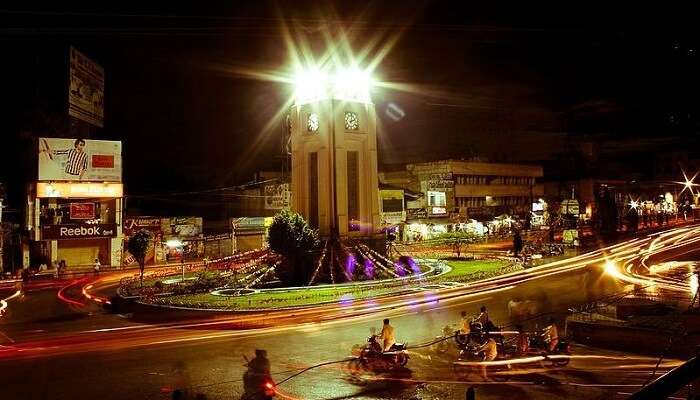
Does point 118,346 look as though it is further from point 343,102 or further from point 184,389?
point 343,102

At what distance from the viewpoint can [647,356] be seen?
1223 cm

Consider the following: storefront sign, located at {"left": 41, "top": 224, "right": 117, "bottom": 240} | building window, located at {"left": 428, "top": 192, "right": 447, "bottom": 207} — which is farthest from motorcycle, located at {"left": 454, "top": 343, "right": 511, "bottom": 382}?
building window, located at {"left": 428, "top": 192, "right": 447, "bottom": 207}

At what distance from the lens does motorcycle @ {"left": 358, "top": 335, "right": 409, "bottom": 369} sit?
1234 centimetres

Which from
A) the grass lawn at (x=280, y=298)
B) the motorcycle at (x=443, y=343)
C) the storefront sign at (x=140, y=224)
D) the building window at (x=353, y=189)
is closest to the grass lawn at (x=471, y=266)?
the grass lawn at (x=280, y=298)

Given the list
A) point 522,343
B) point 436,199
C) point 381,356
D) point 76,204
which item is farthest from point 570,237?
point 76,204

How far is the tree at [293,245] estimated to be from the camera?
26.7 metres

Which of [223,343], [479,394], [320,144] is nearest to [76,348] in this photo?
[223,343]

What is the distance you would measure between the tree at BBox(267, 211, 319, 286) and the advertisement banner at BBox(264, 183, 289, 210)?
1493 cm

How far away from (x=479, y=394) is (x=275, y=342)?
276 inches

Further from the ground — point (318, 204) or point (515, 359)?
point (318, 204)

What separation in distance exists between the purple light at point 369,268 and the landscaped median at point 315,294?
1359mm

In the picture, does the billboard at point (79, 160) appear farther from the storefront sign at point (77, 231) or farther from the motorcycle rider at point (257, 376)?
the motorcycle rider at point (257, 376)

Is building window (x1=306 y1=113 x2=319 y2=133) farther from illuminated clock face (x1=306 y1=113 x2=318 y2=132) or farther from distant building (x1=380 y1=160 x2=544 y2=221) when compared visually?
distant building (x1=380 y1=160 x2=544 y2=221)

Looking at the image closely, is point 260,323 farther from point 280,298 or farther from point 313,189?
point 313,189
